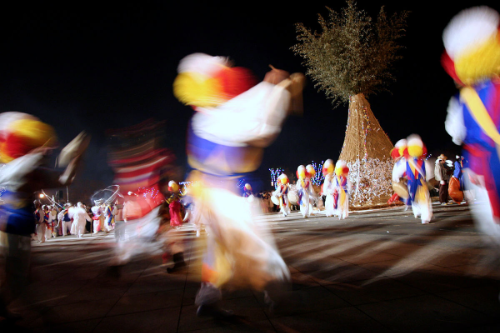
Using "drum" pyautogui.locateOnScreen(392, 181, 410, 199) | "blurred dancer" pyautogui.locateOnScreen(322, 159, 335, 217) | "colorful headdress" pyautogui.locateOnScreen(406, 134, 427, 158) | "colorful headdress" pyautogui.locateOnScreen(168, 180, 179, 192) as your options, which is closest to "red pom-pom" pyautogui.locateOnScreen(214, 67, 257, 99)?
"colorful headdress" pyautogui.locateOnScreen(406, 134, 427, 158)

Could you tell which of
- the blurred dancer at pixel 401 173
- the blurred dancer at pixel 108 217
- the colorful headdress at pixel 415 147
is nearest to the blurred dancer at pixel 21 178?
the colorful headdress at pixel 415 147

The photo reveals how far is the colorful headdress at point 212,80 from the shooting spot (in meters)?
2.47

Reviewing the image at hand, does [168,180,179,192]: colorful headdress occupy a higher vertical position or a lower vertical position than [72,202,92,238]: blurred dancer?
higher

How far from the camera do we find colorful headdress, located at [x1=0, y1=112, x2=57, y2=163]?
8.58 feet

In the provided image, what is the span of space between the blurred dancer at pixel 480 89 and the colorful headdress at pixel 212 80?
1.48 m

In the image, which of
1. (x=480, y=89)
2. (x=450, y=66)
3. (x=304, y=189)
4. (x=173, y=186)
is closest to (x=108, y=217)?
(x=173, y=186)

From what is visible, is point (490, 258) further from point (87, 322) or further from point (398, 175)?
point (398, 175)

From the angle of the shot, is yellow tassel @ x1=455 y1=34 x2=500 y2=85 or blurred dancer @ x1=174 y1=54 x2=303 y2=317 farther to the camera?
blurred dancer @ x1=174 y1=54 x2=303 y2=317

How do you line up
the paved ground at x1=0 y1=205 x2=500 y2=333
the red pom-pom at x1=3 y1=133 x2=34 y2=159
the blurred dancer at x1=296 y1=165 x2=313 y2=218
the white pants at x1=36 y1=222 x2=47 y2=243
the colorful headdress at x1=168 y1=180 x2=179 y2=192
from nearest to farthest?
the paved ground at x1=0 y1=205 x2=500 y2=333
the red pom-pom at x1=3 y1=133 x2=34 y2=159
the colorful headdress at x1=168 y1=180 x2=179 y2=192
the white pants at x1=36 y1=222 x2=47 y2=243
the blurred dancer at x1=296 y1=165 x2=313 y2=218

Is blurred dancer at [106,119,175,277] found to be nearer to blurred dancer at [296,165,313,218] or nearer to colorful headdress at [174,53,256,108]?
colorful headdress at [174,53,256,108]

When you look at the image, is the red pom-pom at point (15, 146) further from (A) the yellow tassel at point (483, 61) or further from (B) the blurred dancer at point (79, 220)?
(B) the blurred dancer at point (79, 220)

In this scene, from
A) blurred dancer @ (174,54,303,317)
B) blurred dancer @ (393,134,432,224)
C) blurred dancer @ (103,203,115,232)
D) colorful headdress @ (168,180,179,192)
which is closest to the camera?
blurred dancer @ (174,54,303,317)

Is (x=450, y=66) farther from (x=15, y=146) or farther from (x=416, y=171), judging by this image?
(x=416, y=171)

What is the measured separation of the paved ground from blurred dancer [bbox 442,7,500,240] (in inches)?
27.6
